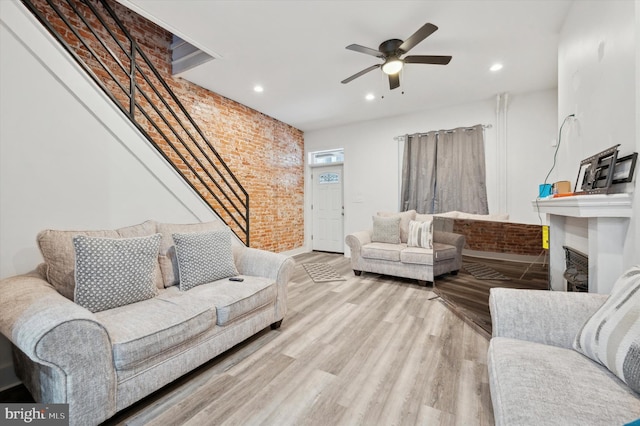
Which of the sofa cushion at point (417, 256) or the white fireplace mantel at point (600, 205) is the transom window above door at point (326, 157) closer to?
the sofa cushion at point (417, 256)

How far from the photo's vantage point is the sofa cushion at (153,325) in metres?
1.26

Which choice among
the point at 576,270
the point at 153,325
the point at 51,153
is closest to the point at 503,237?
the point at 576,270

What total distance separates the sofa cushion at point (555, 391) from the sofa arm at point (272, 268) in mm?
1558

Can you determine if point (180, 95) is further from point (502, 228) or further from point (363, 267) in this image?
point (502, 228)

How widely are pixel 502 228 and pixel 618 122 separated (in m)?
1.01

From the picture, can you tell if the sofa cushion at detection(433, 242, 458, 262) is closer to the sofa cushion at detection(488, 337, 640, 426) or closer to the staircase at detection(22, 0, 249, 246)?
the sofa cushion at detection(488, 337, 640, 426)

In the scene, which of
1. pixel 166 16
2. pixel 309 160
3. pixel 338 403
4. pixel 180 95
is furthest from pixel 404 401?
pixel 309 160

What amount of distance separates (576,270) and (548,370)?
53.1 inches

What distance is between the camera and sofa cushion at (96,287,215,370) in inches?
49.8

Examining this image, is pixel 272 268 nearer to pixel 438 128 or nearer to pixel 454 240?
pixel 454 240

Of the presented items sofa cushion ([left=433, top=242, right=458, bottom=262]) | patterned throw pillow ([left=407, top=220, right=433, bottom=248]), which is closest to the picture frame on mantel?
sofa cushion ([left=433, top=242, right=458, bottom=262])

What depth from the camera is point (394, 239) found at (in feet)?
13.0

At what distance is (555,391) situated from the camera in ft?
2.86

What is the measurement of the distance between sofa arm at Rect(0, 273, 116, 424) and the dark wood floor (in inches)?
99.4
